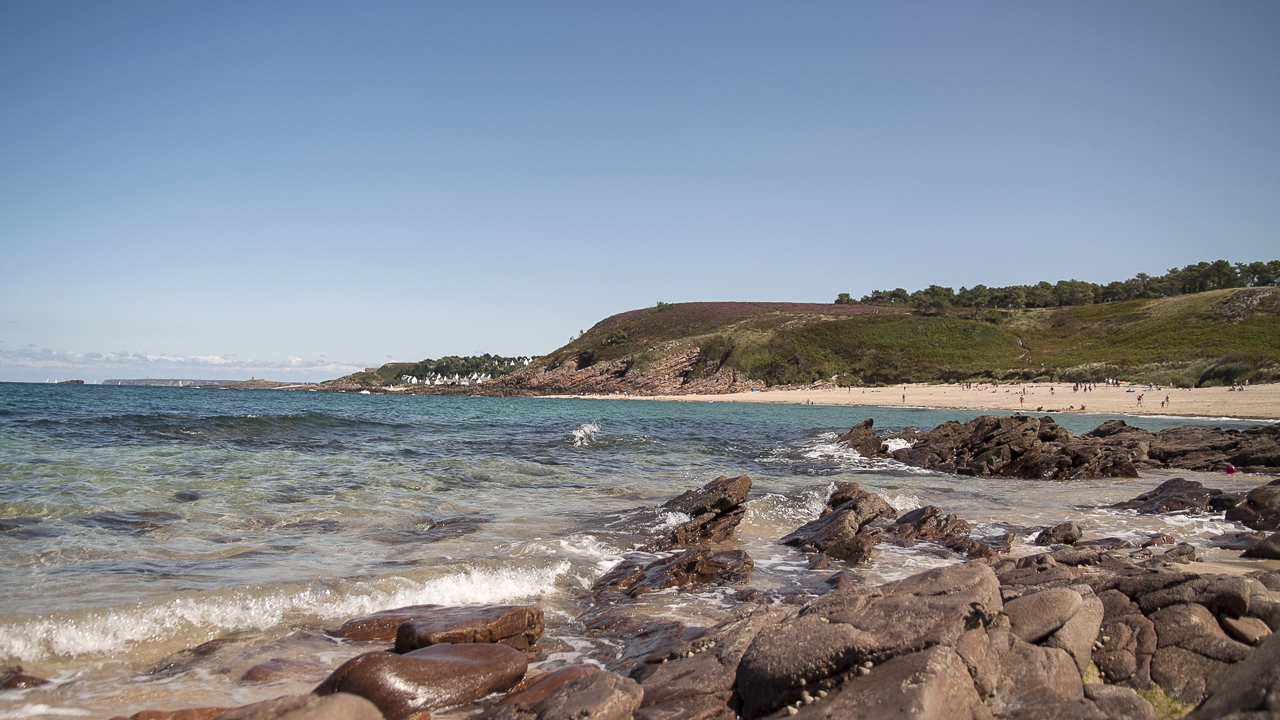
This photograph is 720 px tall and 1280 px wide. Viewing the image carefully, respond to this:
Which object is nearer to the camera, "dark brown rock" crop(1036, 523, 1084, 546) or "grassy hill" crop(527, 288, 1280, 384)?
"dark brown rock" crop(1036, 523, 1084, 546)

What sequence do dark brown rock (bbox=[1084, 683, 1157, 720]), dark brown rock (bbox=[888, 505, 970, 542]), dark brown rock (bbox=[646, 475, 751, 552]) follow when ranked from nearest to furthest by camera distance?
dark brown rock (bbox=[1084, 683, 1157, 720]) < dark brown rock (bbox=[646, 475, 751, 552]) < dark brown rock (bbox=[888, 505, 970, 542])

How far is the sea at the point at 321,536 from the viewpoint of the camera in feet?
19.3

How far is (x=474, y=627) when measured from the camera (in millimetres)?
5719

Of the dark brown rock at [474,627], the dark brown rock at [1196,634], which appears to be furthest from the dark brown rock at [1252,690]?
the dark brown rock at [474,627]

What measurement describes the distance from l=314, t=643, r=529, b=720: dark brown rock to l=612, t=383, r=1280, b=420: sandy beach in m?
49.0

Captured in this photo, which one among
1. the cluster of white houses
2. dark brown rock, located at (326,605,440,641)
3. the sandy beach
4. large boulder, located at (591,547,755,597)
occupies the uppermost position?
the cluster of white houses

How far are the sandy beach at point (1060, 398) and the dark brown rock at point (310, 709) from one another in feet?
164

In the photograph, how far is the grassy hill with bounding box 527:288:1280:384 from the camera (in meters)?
65.3

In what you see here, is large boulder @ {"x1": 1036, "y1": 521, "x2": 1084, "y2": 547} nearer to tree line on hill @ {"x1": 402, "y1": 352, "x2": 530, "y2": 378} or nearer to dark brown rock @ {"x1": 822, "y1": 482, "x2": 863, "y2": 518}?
dark brown rock @ {"x1": 822, "y1": 482, "x2": 863, "y2": 518}

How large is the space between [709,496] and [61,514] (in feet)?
34.4

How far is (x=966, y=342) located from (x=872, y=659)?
94.4 m

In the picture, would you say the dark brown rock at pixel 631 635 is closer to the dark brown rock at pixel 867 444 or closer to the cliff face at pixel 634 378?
the dark brown rock at pixel 867 444

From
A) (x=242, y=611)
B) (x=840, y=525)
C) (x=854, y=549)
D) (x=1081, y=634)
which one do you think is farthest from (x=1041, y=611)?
(x=242, y=611)

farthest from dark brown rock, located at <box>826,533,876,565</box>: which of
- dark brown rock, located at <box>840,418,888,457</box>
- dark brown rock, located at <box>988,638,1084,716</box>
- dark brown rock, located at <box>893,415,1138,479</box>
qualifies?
dark brown rock, located at <box>840,418,888,457</box>
